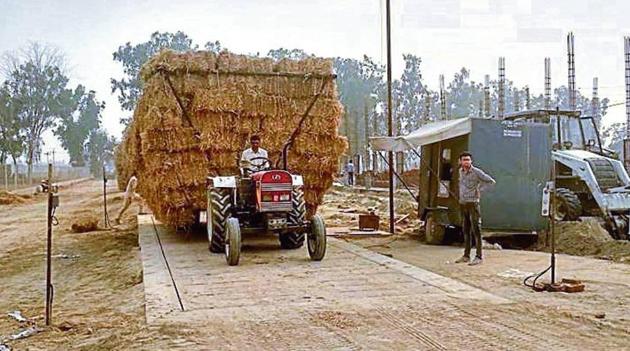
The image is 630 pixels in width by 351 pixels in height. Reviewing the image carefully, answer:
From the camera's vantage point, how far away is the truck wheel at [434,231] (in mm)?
13008

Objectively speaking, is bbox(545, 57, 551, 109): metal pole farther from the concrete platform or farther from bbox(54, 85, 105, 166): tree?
bbox(54, 85, 105, 166): tree

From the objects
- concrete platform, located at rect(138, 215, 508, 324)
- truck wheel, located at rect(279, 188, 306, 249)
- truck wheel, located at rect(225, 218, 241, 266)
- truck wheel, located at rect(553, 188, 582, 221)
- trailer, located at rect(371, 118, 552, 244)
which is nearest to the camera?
concrete platform, located at rect(138, 215, 508, 324)

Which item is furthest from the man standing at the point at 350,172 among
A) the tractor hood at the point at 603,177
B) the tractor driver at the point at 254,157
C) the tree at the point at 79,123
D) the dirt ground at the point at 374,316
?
the tree at the point at 79,123

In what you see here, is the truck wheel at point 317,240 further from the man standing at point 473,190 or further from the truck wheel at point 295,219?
the man standing at point 473,190

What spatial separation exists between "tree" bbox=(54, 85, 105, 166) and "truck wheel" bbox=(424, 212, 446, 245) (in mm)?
53166

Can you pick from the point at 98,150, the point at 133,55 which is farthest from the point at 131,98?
the point at 98,150

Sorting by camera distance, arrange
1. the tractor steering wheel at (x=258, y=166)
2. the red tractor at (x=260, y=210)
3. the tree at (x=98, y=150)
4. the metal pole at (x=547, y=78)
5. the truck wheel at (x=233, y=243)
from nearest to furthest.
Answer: the truck wheel at (x=233, y=243) < the red tractor at (x=260, y=210) < the tractor steering wheel at (x=258, y=166) < the metal pole at (x=547, y=78) < the tree at (x=98, y=150)

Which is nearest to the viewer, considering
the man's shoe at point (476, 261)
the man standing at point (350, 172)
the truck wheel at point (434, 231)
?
the man's shoe at point (476, 261)

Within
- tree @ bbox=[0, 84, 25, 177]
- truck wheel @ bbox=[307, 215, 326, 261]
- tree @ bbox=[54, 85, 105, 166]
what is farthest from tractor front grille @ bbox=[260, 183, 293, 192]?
tree @ bbox=[54, 85, 105, 166]

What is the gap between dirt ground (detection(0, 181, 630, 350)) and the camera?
559 cm

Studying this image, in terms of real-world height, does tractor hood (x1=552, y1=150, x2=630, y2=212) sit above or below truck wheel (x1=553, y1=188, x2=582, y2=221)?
above

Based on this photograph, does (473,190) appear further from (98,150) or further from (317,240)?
(98,150)

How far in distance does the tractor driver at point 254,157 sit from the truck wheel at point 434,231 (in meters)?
3.40

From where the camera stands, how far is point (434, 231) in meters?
Result: 13.1
